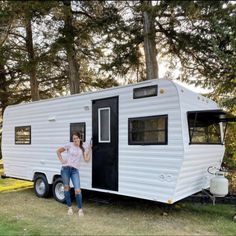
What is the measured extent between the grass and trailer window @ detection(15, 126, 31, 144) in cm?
174

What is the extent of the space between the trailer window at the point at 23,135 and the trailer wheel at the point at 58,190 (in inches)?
65.2

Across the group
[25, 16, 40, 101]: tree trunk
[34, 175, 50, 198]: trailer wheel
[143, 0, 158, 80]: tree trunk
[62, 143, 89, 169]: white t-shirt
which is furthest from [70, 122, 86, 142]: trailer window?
[25, 16, 40, 101]: tree trunk

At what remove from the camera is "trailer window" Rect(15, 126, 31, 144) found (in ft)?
29.9

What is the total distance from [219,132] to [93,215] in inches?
141

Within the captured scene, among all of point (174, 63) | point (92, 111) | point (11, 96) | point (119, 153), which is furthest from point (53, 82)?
point (119, 153)

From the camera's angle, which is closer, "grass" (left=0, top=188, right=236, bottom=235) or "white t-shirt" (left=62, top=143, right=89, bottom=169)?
"grass" (left=0, top=188, right=236, bottom=235)

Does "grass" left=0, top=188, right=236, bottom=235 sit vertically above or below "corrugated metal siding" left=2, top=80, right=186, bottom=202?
below

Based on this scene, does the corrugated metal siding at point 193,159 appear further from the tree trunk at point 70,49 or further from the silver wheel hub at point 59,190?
the tree trunk at point 70,49

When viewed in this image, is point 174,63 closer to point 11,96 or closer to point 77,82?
point 77,82

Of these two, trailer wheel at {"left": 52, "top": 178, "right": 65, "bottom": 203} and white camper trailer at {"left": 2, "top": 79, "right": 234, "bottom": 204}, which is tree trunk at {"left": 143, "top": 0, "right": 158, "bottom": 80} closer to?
white camper trailer at {"left": 2, "top": 79, "right": 234, "bottom": 204}

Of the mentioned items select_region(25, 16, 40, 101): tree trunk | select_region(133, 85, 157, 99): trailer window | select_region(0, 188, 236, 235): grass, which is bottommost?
select_region(0, 188, 236, 235): grass

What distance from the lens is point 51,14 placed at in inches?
420

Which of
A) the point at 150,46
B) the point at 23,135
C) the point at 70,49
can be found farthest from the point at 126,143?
the point at 70,49

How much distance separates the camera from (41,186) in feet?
28.8
